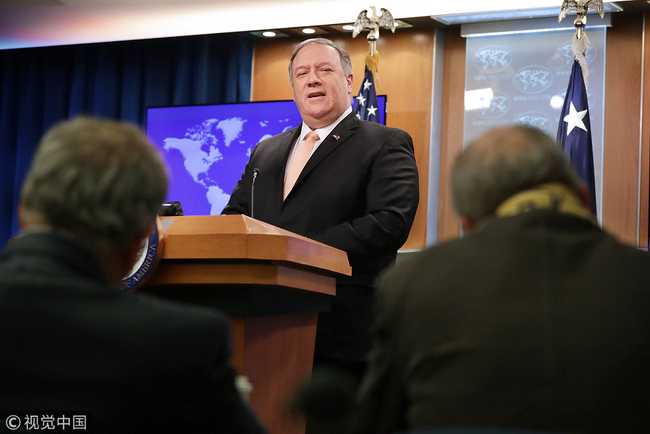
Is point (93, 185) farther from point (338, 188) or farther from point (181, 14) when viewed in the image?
point (181, 14)

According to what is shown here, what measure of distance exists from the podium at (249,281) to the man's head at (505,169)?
0.66 m

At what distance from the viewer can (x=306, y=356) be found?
1.99 meters

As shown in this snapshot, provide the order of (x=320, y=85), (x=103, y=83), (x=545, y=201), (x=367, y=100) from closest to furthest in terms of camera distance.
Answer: (x=545, y=201)
(x=320, y=85)
(x=367, y=100)
(x=103, y=83)

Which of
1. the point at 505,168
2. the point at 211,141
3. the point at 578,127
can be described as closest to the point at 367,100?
the point at 211,141

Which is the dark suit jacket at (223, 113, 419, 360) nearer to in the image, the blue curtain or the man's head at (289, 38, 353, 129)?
the man's head at (289, 38, 353, 129)

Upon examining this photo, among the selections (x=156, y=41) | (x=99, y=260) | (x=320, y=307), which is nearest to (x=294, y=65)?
(x=320, y=307)

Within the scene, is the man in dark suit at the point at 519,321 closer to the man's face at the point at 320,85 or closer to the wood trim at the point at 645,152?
the man's face at the point at 320,85

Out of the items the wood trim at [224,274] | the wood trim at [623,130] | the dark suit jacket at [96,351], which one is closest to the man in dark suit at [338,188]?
the wood trim at [224,274]

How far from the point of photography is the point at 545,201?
1.04 m

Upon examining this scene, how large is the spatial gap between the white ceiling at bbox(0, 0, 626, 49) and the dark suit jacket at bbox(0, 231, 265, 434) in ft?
17.8

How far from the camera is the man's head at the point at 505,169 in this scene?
1061mm

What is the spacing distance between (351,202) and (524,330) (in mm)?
1682

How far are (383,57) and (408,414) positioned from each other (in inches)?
226

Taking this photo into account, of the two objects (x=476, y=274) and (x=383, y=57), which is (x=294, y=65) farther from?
(x=383, y=57)
